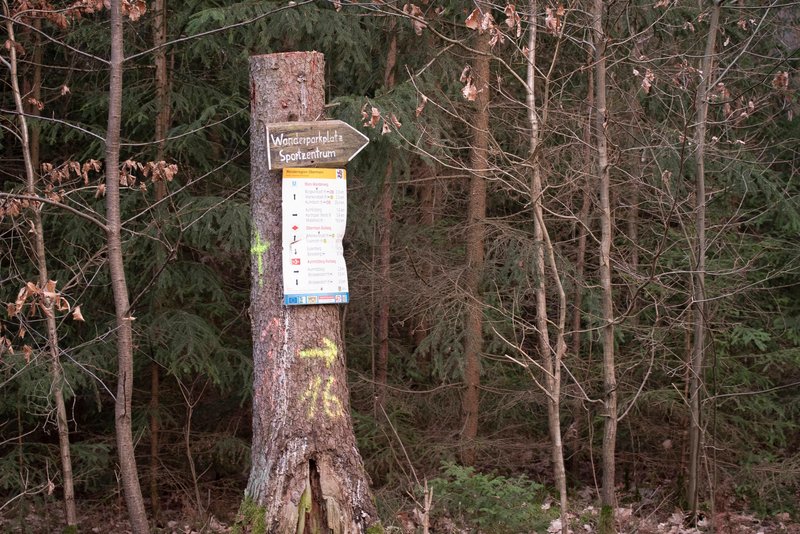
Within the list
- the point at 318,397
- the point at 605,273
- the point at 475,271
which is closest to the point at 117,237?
the point at 318,397

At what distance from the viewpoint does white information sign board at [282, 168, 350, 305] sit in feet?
16.0

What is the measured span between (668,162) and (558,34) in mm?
3476

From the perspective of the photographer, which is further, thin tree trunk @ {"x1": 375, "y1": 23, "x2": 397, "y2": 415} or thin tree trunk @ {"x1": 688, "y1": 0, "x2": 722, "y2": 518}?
thin tree trunk @ {"x1": 375, "y1": 23, "x2": 397, "y2": 415}

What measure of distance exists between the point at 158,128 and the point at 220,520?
4035 mm

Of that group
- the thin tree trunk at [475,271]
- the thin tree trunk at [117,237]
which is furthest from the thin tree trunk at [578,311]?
the thin tree trunk at [117,237]

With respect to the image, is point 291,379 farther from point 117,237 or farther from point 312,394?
point 117,237

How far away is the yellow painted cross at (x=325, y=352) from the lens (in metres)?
4.91

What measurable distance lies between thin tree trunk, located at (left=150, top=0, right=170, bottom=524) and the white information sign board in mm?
4660

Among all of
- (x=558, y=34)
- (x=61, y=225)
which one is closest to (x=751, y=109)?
(x=558, y=34)

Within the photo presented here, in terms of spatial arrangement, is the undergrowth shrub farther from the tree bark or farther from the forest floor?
the tree bark

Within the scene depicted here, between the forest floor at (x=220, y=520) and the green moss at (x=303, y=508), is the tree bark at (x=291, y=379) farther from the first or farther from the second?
the forest floor at (x=220, y=520)

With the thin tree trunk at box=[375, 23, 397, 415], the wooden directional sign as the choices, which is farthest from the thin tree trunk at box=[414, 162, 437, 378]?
the wooden directional sign

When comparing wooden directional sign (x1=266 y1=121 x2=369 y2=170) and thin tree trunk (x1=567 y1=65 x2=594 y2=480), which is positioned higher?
wooden directional sign (x1=266 y1=121 x2=369 y2=170)

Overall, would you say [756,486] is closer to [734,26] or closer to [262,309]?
[734,26]
